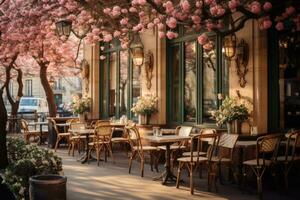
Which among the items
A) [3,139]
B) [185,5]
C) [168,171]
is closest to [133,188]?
[168,171]

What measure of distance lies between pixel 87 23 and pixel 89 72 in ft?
15.6

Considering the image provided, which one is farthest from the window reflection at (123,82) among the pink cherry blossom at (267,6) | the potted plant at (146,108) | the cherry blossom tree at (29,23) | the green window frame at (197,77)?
the pink cherry blossom at (267,6)

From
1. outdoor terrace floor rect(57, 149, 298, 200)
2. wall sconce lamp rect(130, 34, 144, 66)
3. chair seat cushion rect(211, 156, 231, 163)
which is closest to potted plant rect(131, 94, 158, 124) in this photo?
wall sconce lamp rect(130, 34, 144, 66)

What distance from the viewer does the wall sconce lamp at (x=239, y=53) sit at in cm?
1064

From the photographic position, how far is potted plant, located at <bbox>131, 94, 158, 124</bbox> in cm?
1373

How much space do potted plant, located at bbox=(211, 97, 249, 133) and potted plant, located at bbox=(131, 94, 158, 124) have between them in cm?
342

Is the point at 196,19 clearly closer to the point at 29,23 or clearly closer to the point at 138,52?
the point at 138,52

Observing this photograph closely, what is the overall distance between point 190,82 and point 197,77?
0.50 meters

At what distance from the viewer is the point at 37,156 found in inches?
311

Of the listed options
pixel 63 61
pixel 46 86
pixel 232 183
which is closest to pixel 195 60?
pixel 232 183

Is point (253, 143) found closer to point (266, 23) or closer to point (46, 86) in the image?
point (266, 23)

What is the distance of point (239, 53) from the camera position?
1070 cm

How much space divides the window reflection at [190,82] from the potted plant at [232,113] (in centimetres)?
241

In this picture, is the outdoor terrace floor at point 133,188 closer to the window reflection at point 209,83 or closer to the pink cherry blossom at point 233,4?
the window reflection at point 209,83
